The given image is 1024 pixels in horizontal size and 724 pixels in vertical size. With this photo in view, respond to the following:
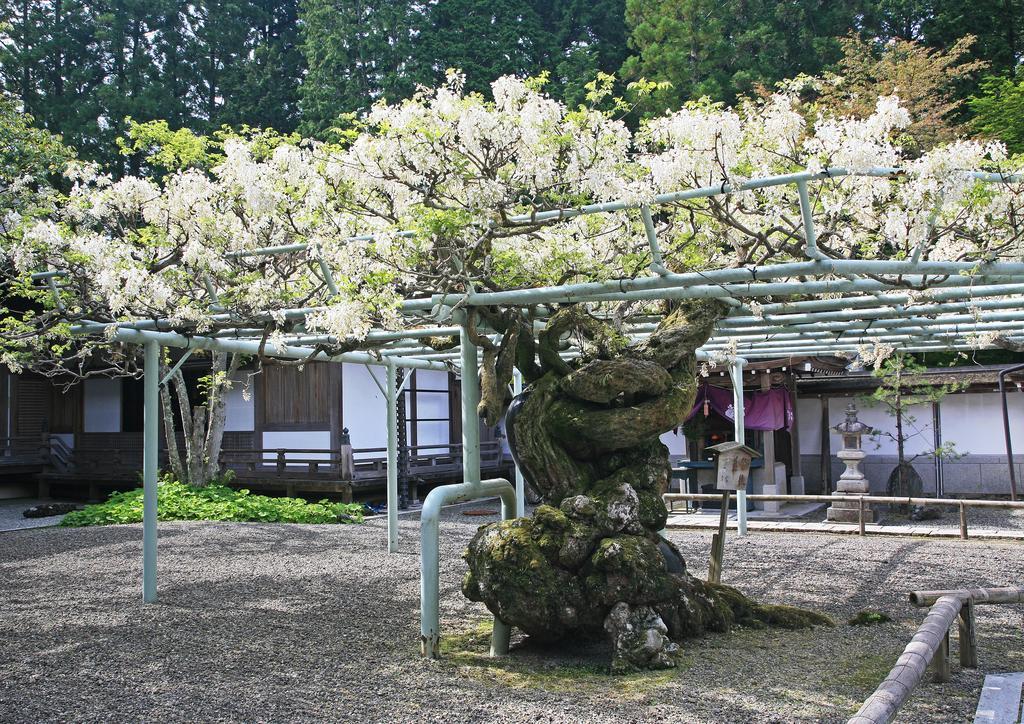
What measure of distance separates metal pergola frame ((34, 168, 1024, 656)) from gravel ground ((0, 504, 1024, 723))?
2.04 ft

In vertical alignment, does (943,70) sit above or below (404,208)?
above

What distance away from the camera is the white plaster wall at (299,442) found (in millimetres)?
16359

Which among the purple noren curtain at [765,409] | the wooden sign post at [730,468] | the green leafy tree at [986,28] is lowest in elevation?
the wooden sign post at [730,468]

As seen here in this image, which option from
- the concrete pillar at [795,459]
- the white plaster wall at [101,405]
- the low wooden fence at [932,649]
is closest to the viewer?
the low wooden fence at [932,649]

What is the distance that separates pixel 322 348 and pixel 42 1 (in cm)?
2076

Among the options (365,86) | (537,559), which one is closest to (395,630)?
(537,559)

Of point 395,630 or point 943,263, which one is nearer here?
point 943,263

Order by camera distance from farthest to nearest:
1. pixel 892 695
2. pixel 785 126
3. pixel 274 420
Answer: pixel 274 420, pixel 785 126, pixel 892 695

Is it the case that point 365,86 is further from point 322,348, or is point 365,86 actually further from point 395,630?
point 395,630

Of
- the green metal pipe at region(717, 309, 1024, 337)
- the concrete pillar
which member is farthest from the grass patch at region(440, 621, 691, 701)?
the concrete pillar

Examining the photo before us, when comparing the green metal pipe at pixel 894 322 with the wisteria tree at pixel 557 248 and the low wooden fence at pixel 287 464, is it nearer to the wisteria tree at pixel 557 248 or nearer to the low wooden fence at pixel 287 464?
the wisteria tree at pixel 557 248

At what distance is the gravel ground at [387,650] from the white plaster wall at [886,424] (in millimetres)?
5883

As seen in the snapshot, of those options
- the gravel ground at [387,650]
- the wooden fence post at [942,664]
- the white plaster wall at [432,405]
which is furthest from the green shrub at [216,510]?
the wooden fence post at [942,664]

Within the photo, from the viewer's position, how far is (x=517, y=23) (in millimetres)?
22812
